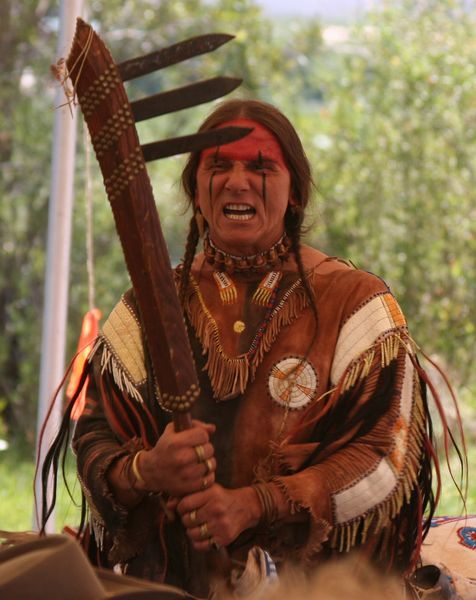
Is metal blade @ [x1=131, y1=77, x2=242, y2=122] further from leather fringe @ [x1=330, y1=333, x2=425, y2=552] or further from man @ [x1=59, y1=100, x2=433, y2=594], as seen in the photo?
leather fringe @ [x1=330, y1=333, x2=425, y2=552]

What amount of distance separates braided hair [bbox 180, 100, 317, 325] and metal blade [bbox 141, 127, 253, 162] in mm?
629

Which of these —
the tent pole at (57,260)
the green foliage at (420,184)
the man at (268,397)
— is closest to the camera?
Result: the man at (268,397)

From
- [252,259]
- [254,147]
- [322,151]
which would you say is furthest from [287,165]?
[322,151]

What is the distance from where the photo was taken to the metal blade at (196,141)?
199cm

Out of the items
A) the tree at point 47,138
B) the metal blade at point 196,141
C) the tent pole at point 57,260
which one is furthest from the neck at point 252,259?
the tree at point 47,138

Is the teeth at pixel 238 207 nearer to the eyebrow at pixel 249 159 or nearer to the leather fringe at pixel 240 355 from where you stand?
the eyebrow at pixel 249 159

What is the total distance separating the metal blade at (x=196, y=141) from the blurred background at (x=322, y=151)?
3453 mm

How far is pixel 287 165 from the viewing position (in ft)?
8.77

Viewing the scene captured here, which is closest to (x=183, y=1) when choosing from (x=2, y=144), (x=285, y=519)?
(x=2, y=144)

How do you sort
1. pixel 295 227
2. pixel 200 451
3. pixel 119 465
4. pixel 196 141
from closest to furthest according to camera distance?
pixel 196 141 < pixel 200 451 < pixel 119 465 < pixel 295 227

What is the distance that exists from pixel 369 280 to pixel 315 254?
0.53ft

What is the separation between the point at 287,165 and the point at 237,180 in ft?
0.52

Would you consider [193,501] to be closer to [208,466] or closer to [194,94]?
[208,466]

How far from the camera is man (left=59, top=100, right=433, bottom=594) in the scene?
2479mm
